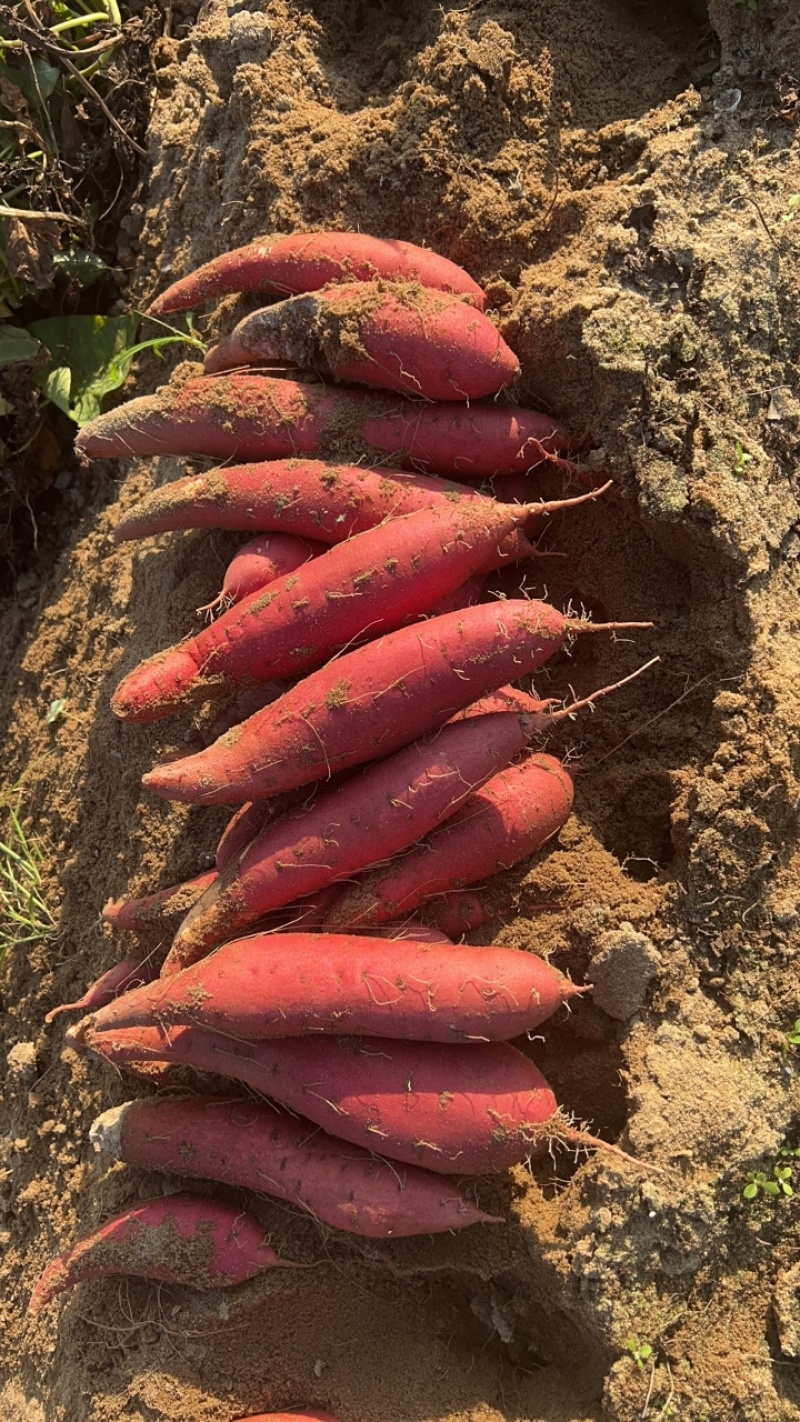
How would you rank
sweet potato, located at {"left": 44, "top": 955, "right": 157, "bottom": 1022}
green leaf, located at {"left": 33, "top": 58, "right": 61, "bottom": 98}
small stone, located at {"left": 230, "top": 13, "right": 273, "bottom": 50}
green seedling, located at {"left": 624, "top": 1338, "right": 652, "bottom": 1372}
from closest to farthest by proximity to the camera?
green seedling, located at {"left": 624, "top": 1338, "right": 652, "bottom": 1372}, sweet potato, located at {"left": 44, "top": 955, "right": 157, "bottom": 1022}, small stone, located at {"left": 230, "top": 13, "right": 273, "bottom": 50}, green leaf, located at {"left": 33, "top": 58, "right": 61, "bottom": 98}

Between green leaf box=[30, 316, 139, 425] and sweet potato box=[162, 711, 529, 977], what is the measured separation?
163 centimetres

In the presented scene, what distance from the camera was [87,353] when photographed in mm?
2938

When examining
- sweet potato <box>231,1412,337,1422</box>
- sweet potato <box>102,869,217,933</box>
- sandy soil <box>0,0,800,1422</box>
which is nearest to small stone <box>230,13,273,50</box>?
sandy soil <box>0,0,800,1422</box>

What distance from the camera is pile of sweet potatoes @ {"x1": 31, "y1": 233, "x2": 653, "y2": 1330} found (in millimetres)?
2029

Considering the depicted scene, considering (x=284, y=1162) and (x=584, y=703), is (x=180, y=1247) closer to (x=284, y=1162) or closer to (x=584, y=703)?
(x=284, y=1162)

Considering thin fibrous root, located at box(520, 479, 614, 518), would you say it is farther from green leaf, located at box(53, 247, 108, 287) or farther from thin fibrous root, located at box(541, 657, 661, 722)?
green leaf, located at box(53, 247, 108, 287)

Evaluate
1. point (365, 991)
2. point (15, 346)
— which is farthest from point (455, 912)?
point (15, 346)

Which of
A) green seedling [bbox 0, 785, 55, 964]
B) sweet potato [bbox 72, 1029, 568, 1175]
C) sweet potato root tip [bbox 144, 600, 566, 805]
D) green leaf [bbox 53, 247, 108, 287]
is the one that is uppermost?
green leaf [bbox 53, 247, 108, 287]

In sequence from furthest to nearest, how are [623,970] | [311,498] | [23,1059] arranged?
[23,1059]
[311,498]
[623,970]

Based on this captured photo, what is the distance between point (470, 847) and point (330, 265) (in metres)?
1.54

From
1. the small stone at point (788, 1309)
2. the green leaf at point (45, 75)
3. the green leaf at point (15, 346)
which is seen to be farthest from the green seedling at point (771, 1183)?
the green leaf at point (45, 75)

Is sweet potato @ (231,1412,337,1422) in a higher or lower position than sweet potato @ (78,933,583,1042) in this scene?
lower

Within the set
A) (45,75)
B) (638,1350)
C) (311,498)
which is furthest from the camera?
(45,75)

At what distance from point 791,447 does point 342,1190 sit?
2.09m
